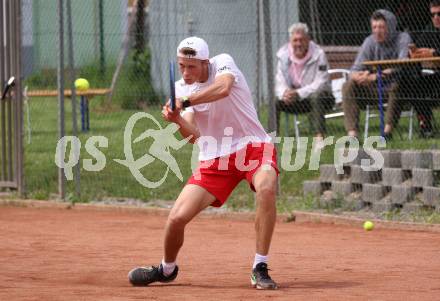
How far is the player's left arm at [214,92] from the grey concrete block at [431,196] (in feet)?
15.1

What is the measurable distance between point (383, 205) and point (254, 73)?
97.9 inches

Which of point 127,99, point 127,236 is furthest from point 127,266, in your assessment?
point 127,99

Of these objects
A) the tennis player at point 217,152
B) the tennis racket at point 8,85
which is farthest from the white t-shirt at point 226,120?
the tennis racket at point 8,85

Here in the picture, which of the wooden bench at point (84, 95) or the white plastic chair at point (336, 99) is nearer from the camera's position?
the white plastic chair at point (336, 99)

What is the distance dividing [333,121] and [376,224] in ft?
8.22

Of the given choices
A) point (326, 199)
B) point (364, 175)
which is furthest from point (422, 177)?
point (326, 199)

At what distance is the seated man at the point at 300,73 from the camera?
13773mm

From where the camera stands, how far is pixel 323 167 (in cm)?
1293

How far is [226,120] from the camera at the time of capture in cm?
801

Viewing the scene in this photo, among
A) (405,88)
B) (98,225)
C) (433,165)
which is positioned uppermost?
(405,88)

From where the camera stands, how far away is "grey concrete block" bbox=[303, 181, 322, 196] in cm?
1296

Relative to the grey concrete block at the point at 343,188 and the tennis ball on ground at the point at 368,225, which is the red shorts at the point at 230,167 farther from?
the grey concrete block at the point at 343,188

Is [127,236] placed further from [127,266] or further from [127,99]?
[127,99]

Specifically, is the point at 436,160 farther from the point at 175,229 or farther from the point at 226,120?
the point at 175,229
